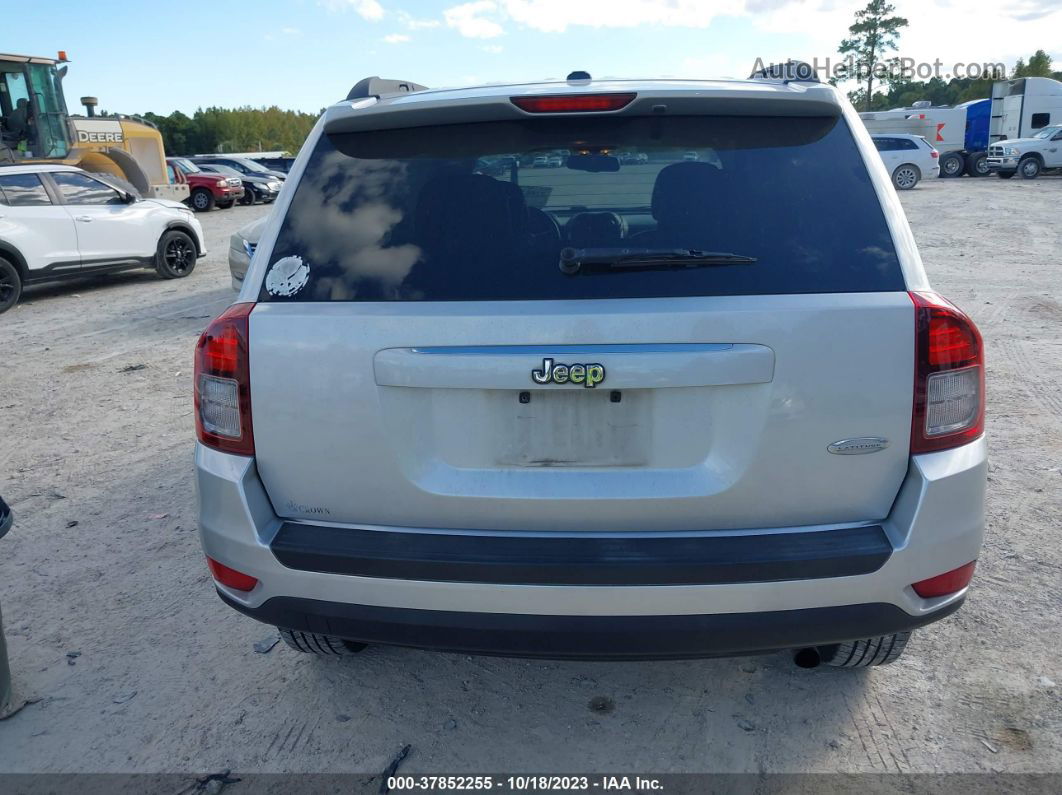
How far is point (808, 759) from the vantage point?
266 centimetres

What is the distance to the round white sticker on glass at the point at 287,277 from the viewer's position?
2.44m

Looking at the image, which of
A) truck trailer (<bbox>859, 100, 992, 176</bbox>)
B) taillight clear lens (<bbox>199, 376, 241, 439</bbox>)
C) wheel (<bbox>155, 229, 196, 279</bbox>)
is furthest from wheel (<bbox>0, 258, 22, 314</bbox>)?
truck trailer (<bbox>859, 100, 992, 176</bbox>)

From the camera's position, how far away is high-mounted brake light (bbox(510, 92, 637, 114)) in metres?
2.39

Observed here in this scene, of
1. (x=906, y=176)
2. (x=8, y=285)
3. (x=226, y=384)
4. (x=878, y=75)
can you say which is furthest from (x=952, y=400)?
(x=878, y=75)

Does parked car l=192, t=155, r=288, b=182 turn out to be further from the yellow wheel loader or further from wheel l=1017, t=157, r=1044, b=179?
wheel l=1017, t=157, r=1044, b=179

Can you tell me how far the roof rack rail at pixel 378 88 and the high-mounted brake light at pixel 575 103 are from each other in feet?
2.27

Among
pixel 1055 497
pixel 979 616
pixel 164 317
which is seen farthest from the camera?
pixel 164 317

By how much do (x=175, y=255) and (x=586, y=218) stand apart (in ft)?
41.5

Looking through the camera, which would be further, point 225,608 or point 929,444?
point 225,608

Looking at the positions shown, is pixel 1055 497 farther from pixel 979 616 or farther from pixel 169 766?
pixel 169 766

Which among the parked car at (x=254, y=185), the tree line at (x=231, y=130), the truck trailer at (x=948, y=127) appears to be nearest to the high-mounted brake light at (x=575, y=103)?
the parked car at (x=254, y=185)

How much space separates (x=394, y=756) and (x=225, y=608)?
1316 millimetres

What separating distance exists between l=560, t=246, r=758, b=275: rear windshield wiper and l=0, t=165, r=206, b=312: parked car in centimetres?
1130

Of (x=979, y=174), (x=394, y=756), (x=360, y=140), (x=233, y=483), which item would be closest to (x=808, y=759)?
(x=394, y=756)
